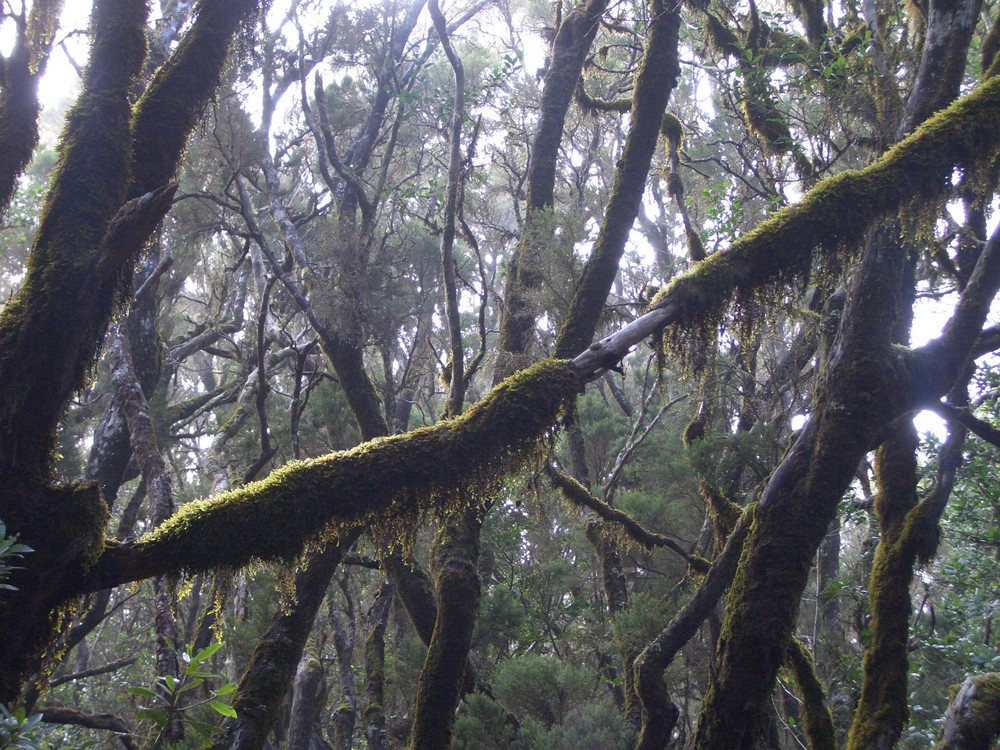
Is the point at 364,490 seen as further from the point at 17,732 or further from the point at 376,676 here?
the point at 376,676

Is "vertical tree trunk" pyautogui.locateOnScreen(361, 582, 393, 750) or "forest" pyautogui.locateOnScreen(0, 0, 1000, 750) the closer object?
"forest" pyautogui.locateOnScreen(0, 0, 1000, 750)

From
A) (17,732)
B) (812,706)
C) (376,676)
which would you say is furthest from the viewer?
(376,676)

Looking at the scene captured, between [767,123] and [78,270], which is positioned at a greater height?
[767,123]

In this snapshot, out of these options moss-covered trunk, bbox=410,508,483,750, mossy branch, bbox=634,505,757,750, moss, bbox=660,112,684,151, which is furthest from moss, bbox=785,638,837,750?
moss, bbox=660,112,684,151

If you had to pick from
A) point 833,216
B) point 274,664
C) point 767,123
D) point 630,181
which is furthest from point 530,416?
point 767,123

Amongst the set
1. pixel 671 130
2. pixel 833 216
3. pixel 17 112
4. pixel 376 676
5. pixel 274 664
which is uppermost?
pixel 671 130

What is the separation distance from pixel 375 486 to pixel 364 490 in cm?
5

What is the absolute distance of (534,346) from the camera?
6.10 metres

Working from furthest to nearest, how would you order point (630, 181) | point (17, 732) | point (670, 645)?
point (630, 181) → point (670, 645) → point (17, 732)

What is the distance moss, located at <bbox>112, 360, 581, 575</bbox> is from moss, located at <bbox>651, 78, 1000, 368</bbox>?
0.85 meters

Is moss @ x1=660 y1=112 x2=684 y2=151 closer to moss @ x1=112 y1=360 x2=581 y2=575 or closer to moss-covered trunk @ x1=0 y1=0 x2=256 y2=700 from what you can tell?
moss @ x1=112 y1=360 x2=581 y2=575

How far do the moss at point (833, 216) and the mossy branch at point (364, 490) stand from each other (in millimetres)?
836

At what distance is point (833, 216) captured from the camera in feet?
12.8

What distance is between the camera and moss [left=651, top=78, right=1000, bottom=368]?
3891 millimetres
